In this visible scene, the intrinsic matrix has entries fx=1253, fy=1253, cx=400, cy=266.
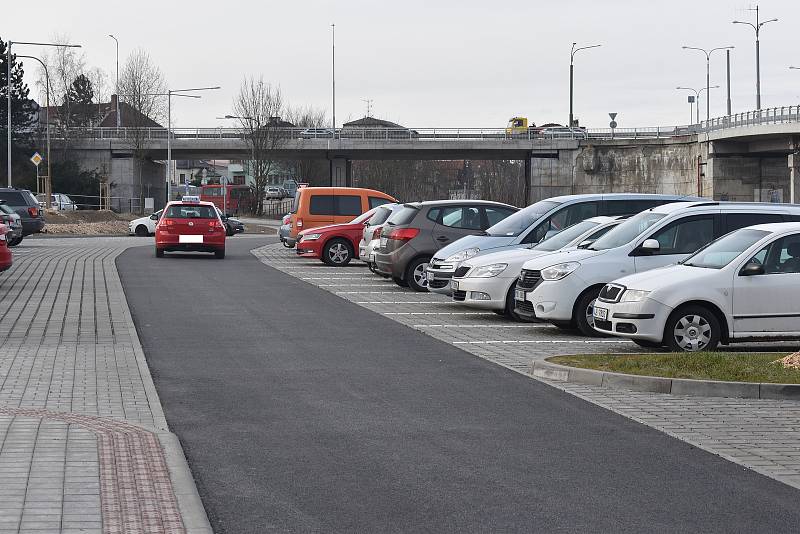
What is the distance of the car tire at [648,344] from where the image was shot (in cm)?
1366

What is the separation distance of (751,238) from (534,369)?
3.48 m

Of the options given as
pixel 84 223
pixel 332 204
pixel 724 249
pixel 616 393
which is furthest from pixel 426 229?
pixel 84 223

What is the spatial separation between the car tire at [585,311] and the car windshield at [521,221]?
4170 mm

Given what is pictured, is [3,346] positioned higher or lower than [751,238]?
lower

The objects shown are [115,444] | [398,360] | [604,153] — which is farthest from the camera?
[604,153]

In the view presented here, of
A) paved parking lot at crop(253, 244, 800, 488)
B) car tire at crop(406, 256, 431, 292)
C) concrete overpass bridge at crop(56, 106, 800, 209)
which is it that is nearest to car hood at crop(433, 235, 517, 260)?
Result: paved parking lot at crop(253, 244, 800, 488)

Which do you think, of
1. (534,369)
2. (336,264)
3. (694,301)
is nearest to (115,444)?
(534,369)

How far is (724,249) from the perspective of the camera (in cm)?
1412

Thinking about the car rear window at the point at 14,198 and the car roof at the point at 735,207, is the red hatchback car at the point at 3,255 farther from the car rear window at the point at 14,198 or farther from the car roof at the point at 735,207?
the car rear window at the point at 14,198

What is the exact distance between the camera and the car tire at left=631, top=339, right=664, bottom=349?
1366 cm

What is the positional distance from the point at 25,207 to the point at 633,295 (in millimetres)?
34621

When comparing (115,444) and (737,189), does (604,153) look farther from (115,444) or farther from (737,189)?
(115,444)

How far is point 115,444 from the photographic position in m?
8.02

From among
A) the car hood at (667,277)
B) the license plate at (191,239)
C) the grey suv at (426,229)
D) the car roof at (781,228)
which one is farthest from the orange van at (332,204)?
the car roof at (781,228)
